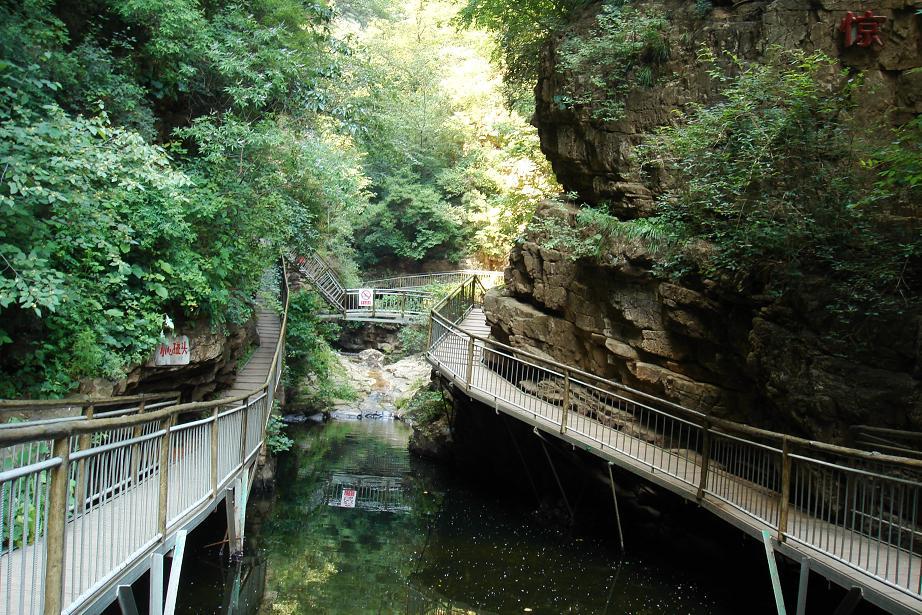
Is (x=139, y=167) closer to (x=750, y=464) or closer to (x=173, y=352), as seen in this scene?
(x=173, y=352)

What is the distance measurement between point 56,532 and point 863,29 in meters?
11.0

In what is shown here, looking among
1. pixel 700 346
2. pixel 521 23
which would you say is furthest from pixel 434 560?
pixel 521 23

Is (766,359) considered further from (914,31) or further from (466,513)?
(466,513)

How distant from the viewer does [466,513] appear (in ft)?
40.6

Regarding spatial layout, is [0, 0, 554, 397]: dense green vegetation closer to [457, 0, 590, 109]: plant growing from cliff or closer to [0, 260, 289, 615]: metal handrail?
[0, 260, 289, 615]: metal handrail

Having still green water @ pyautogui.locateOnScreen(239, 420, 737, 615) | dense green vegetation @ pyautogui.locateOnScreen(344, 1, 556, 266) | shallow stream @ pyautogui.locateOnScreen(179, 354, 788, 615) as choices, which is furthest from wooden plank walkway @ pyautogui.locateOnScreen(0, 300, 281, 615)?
dense green vegetation @ pyautogui.locateOnScreen(344, 1, 556, 266)

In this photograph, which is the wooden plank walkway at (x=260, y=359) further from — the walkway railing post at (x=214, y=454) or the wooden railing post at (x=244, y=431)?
the walkway railing post at (x=214, y=454)

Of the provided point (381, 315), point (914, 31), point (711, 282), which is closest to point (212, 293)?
point (711, 282)

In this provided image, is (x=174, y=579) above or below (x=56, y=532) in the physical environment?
below

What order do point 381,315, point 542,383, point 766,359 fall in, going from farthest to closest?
1. point 381,315
2. point 542,383
3. point 766,359

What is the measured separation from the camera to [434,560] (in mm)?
9922

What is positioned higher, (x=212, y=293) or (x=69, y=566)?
(x=212, y=293)

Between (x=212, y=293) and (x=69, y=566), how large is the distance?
6.34 m

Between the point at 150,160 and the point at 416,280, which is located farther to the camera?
the point at 416,280
